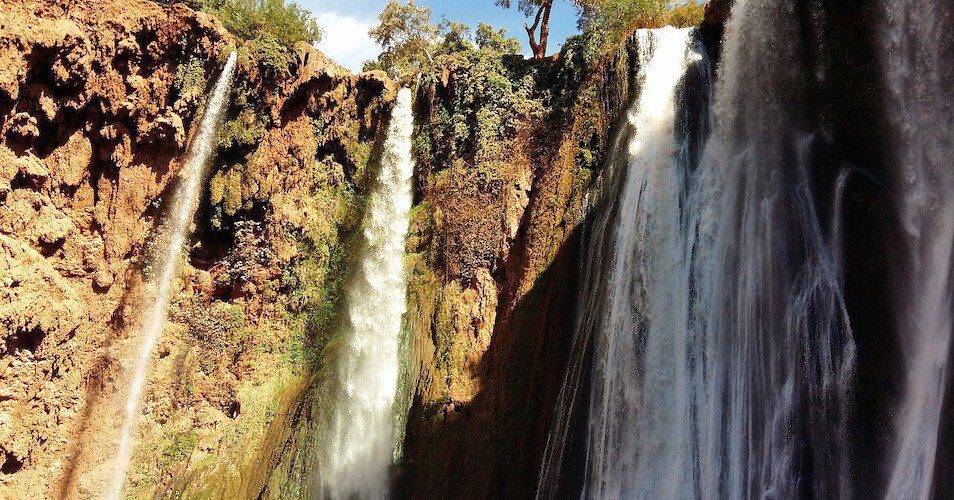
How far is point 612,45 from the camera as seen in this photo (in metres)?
12.8

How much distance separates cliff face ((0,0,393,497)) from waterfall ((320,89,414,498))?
0.88 m

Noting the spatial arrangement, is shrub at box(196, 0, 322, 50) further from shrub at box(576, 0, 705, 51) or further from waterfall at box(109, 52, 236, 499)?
shrub at box(576, 0, 705, 51)

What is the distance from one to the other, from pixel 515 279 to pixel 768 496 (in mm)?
6462

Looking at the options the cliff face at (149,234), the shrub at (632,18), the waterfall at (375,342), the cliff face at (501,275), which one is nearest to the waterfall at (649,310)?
the cliff face at (501,275)

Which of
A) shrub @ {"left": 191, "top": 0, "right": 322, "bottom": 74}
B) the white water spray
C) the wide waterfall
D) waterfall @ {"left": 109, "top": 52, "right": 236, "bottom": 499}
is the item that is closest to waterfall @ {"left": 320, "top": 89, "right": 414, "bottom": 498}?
shrub @ {"left": 191, "top": 0, "right": 322, "bottom": 74}

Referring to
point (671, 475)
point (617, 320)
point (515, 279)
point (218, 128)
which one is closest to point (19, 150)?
point (218, 128)

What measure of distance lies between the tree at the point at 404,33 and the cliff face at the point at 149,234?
789cm

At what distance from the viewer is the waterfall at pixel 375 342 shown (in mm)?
12242

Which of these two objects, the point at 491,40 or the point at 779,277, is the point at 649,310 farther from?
the point at 491,40

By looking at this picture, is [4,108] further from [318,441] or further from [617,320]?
[617,320]

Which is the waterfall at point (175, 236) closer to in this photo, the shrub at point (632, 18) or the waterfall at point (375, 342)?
the waterfall at point (375, 342)

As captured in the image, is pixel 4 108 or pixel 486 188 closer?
pixel 4 108

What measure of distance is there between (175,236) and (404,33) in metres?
13.6

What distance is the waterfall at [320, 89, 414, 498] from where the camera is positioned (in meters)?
12.2
